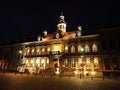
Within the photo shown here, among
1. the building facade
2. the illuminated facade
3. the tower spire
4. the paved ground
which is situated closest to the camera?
the paved ground

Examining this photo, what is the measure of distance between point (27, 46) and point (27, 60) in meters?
5.21

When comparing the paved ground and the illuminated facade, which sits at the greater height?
the illuminated facade

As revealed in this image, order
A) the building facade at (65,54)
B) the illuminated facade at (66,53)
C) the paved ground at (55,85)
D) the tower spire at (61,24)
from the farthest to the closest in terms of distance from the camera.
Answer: the tower spire at (61,24), the illuminated facade at (66,53), the building facade at (65,54), the paved ground at (55,85)

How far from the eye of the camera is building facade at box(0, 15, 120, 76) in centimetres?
3134

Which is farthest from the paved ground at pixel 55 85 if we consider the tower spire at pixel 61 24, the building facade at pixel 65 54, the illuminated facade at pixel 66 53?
the tower spire at pixel 61 24

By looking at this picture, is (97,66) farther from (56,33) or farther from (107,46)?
(56,33)

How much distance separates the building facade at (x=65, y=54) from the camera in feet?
103

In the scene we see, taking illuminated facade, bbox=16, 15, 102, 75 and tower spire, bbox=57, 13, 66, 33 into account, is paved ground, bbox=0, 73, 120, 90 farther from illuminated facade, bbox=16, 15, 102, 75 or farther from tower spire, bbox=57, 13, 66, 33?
tower spire, bbox=57, 13, 66, 33

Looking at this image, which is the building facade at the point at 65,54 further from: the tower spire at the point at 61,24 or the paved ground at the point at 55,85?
the paved ground at the point at 55,85

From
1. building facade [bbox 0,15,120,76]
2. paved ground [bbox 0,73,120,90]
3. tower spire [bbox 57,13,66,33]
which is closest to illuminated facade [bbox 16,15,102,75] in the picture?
building facade [bbox 0,15,120,76]

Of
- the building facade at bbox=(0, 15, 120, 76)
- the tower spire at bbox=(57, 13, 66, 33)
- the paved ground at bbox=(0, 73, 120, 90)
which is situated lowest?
the paved ground at bbox=(0, 73, 120, 90)

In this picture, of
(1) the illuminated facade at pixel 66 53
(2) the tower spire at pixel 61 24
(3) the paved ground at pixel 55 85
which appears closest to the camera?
(3) the paved ground at pixel 55 85

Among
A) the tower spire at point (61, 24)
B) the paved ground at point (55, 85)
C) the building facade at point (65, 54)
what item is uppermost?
the tower spire at point (61, 24)

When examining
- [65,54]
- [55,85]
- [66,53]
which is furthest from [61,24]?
[55,85]
